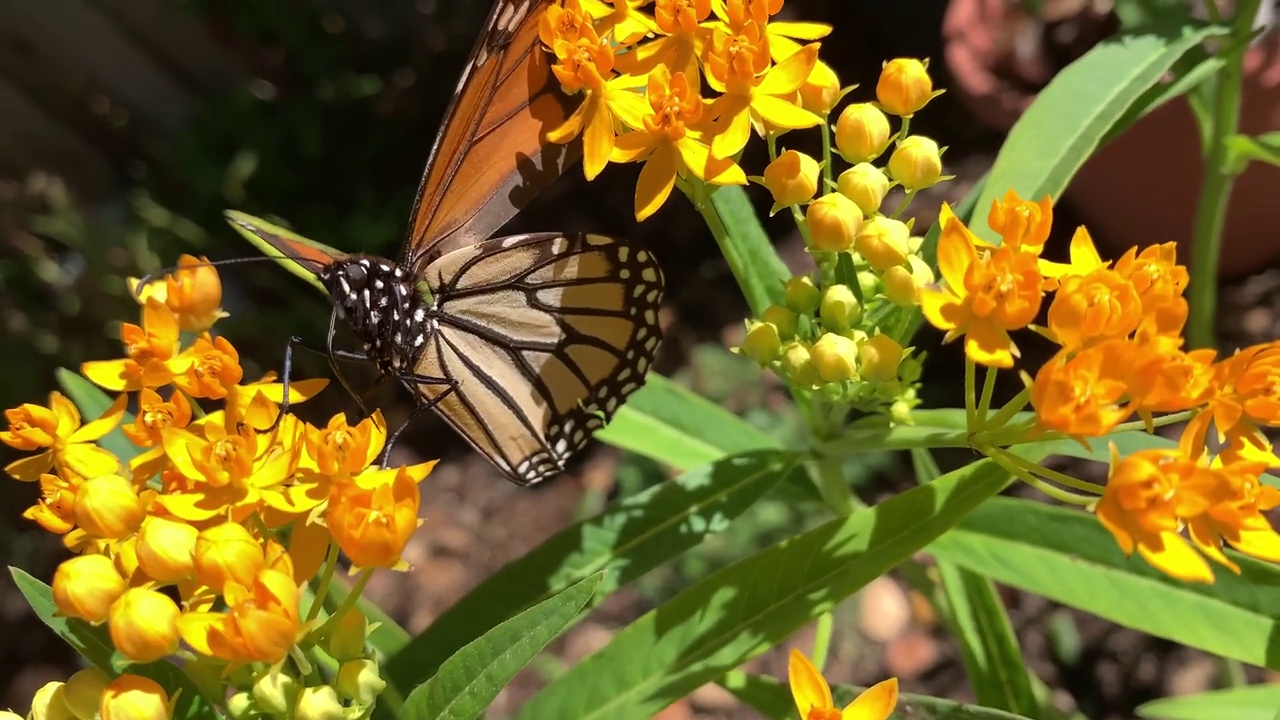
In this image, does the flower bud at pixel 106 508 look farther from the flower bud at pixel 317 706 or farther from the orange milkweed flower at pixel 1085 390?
the orange milkweed flower at pixel 1085 390

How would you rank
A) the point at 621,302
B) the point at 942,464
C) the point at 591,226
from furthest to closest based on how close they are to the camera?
the point at 591,226 → the point at 942,464 → the point at 621,302

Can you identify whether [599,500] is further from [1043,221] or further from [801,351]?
[1043,221]

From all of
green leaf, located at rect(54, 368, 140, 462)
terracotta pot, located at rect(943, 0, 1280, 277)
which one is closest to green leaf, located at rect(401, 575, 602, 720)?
green leaf, located at rect(54, 368, 140, 462)

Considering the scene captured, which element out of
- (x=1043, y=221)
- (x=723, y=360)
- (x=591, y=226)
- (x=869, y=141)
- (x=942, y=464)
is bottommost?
(x=942, y=464)

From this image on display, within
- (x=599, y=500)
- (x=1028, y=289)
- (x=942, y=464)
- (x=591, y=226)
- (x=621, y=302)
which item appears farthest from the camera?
(x=591, y=226)

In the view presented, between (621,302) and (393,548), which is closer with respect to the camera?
(393,548)

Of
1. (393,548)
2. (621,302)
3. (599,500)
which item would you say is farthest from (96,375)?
(599,500)
